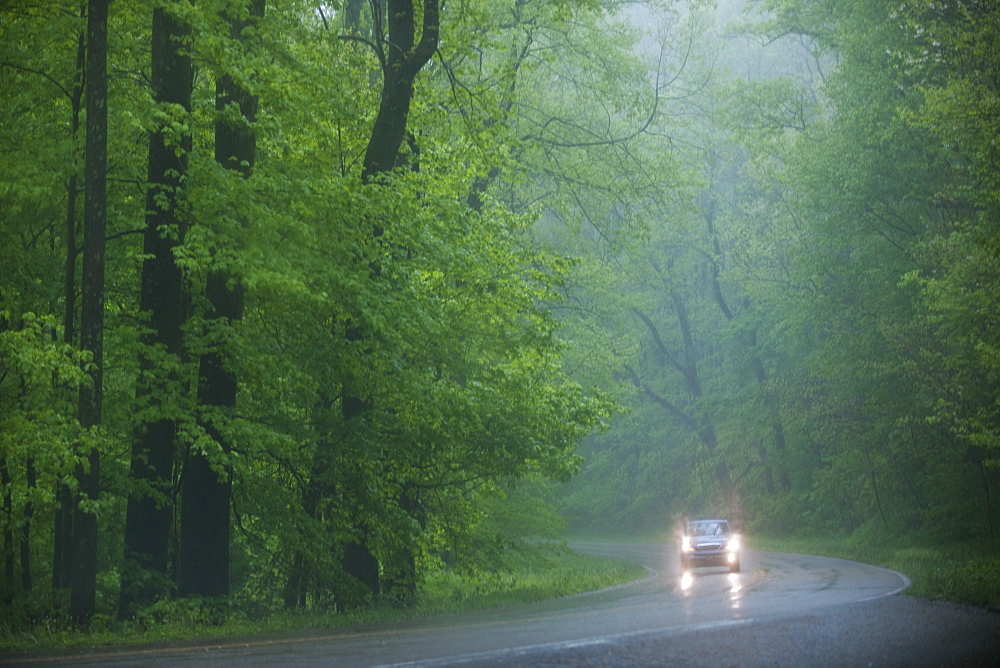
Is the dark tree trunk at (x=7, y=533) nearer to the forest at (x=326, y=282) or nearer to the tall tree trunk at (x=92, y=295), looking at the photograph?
the forest at (x=326, y=282)

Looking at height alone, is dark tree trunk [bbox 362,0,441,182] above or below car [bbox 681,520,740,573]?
above

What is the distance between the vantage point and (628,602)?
1739 centimetres

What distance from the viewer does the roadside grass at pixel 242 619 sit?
12.6m

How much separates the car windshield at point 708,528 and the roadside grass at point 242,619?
615 cm

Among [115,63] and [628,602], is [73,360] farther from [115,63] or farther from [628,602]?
[628,602]

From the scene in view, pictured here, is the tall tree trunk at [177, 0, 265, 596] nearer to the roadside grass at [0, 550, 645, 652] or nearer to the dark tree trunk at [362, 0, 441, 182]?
the roadside grass at [0, 550, 645, 652]

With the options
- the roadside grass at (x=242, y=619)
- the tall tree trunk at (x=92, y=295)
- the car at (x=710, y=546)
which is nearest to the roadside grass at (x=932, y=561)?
the car at (x=710, y=546)

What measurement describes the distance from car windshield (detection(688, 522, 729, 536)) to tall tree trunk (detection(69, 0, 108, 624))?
779 inches

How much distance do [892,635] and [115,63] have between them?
14.2 m

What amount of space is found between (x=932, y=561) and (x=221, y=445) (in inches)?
806

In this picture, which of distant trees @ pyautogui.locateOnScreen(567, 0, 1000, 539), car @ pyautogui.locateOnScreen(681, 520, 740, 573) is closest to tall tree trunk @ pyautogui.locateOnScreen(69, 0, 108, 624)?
distant trees @ pyautogui.locateOnScreen(567, 0, 1000, 539)

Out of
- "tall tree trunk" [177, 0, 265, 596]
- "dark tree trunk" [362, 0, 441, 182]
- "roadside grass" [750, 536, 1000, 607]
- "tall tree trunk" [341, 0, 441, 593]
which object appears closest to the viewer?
"roadside grass" [750, 536, 1000, 607]

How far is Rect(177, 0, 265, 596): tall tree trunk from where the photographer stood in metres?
15.9

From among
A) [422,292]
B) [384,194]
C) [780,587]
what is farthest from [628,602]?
[384,194]
